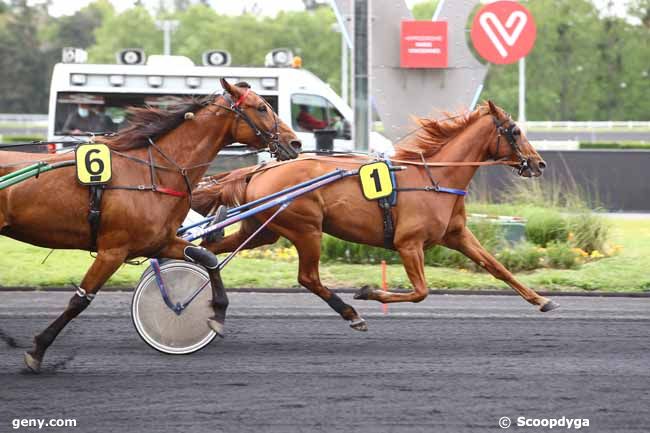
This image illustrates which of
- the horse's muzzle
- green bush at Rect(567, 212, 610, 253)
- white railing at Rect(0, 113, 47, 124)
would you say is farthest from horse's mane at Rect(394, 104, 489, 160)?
white railing at Rect(0, 113, 47, 124)

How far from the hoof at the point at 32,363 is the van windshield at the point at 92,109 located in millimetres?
9406

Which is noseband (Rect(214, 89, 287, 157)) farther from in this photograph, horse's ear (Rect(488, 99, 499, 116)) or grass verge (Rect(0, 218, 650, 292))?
grass verge (Rect(0, 218, 650, 292))

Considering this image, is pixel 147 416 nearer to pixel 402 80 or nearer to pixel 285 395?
pixel 285 395

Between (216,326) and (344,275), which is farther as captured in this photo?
(344,275)

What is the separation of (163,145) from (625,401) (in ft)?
11.1

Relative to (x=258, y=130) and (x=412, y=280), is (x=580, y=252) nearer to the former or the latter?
(x=412, y=280)

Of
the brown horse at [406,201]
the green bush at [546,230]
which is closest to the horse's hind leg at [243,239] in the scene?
the brown horse at [406,201]

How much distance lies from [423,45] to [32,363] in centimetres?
764

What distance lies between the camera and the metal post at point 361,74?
12.9m

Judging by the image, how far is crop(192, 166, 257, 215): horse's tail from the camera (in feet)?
27.1

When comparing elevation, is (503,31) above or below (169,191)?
above

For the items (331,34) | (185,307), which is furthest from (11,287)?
(331,34)

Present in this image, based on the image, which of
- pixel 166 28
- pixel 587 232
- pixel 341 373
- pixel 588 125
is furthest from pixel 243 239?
pixel 588 125

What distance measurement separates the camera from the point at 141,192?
679 cm
